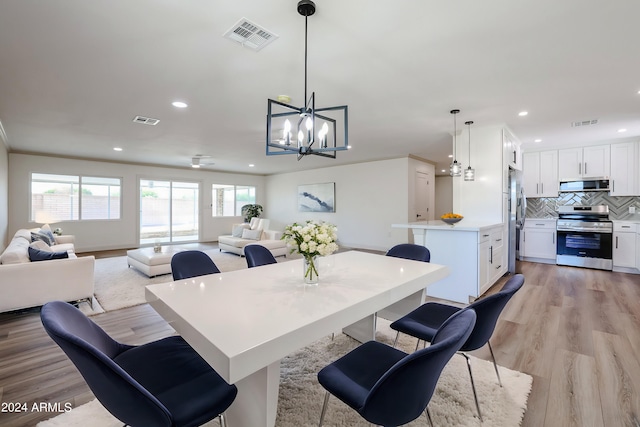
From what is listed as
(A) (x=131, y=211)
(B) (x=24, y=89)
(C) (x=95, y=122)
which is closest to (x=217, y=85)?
(B) (x=24, y=89)

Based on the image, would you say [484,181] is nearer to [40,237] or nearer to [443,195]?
[443,195]

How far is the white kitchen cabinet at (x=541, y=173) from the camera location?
19.7 feet

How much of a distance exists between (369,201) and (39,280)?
21.0ft

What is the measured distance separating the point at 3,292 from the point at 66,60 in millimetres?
2556

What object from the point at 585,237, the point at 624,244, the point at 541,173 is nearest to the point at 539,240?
the point at 585,237

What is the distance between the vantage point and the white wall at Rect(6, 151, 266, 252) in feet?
21.6

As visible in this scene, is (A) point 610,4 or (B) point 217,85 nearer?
(A) point 610,4

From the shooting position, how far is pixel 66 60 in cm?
250

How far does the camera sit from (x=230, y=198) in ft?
33.5

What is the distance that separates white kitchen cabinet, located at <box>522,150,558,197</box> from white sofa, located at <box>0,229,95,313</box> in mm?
7987

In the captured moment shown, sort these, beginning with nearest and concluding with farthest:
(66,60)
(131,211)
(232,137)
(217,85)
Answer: (66,60) < (217,85) < (232,137) < (131,211)

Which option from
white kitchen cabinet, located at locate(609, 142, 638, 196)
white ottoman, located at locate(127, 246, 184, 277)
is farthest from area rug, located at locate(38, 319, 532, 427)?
white kitchen cabinet, located at locate(609, 142, 638, 196)

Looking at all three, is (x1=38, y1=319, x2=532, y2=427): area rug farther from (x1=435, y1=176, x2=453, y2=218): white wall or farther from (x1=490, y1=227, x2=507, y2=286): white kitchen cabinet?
(x1=435, y1=176, x2=453, y2=218): white wall

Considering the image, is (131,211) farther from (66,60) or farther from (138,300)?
(66,60)
